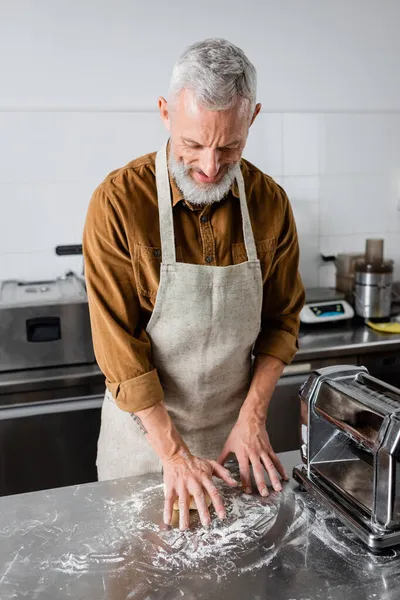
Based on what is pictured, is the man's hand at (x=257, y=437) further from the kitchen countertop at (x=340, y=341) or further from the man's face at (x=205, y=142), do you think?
the kitchen countertop at (x=340, y=341)

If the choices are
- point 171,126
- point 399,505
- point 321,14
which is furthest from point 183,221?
point 321,14

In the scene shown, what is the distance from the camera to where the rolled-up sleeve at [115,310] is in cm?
157

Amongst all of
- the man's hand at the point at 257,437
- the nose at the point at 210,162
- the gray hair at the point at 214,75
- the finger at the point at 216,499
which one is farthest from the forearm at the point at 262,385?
the gray hair at the point at 214,75

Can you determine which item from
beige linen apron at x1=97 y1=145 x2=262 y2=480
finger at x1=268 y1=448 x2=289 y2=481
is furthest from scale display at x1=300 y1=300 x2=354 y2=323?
finger at x1=268 y1=448 x2=289 y2=481

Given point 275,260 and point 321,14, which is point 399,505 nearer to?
point 275,260

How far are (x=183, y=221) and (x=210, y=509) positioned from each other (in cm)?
71

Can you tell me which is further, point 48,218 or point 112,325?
point 48,218

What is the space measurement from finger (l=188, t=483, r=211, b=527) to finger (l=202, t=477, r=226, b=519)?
0.05 ft

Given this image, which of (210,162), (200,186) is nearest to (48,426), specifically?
(200,186)

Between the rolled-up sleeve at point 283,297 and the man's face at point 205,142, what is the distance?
28 cm

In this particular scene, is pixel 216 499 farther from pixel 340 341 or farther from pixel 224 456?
pixel 340 341

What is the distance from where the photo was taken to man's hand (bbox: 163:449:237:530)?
4.37 feet

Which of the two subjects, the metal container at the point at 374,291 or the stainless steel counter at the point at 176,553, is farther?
the metal container at the point at 374,291

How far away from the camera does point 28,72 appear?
2850mm
